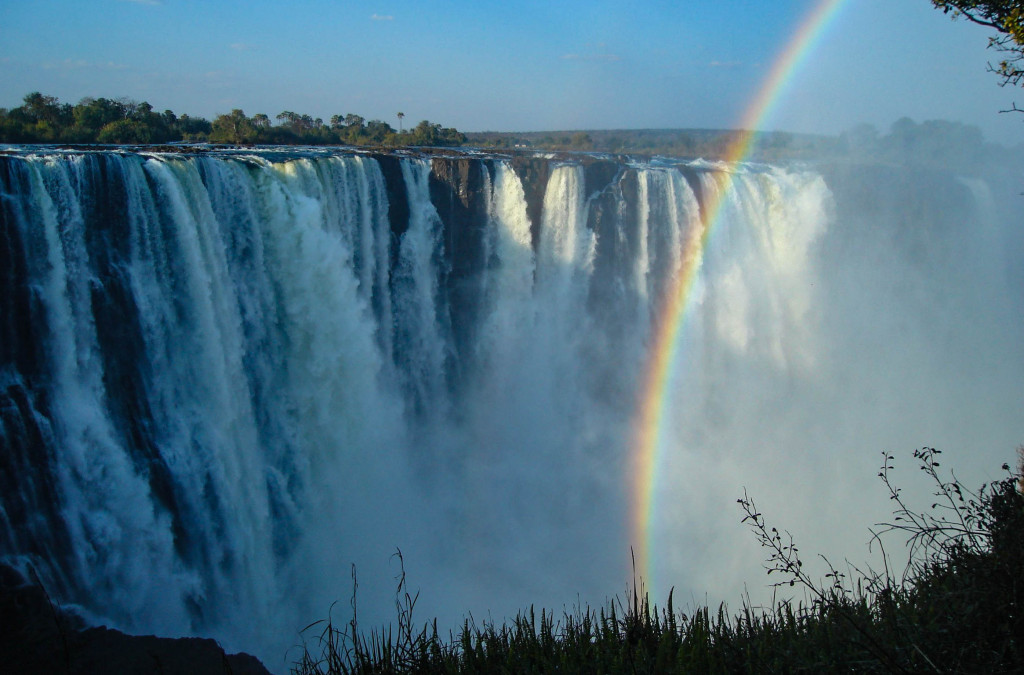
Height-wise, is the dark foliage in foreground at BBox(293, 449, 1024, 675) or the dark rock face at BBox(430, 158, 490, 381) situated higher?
the dark rock face at BBox(430, 158, 490, 381)

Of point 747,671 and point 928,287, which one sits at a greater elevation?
point 928,287

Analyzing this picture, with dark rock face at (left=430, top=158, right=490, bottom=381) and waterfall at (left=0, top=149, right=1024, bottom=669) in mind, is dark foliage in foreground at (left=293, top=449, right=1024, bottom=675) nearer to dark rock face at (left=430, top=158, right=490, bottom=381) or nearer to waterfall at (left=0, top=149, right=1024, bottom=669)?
waterfall at (left=0, top=149, right=1024, bottom=669)

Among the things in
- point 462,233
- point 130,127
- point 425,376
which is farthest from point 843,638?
Result: point 130,127

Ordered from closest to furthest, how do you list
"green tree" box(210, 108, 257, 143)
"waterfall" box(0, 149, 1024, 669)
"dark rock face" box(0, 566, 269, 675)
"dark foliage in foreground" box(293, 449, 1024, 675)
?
1. "dark foliage in foreground" box(293, 449, 1024, 675)
2. "dark rock face" box(0, 566, 269, 675)
3. "waterfall" box(0, 149, 1024, 669)
4. "green tree" box(210, 108, 257, 143)

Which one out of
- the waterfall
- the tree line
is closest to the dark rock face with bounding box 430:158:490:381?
the waterfall

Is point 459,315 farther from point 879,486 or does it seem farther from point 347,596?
point 879,486

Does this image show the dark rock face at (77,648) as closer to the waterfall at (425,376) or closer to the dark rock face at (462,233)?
the waterfall at (425,376)

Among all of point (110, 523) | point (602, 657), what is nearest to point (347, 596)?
point (110, 523)

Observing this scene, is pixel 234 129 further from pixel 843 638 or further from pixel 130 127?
pixel 843 638
